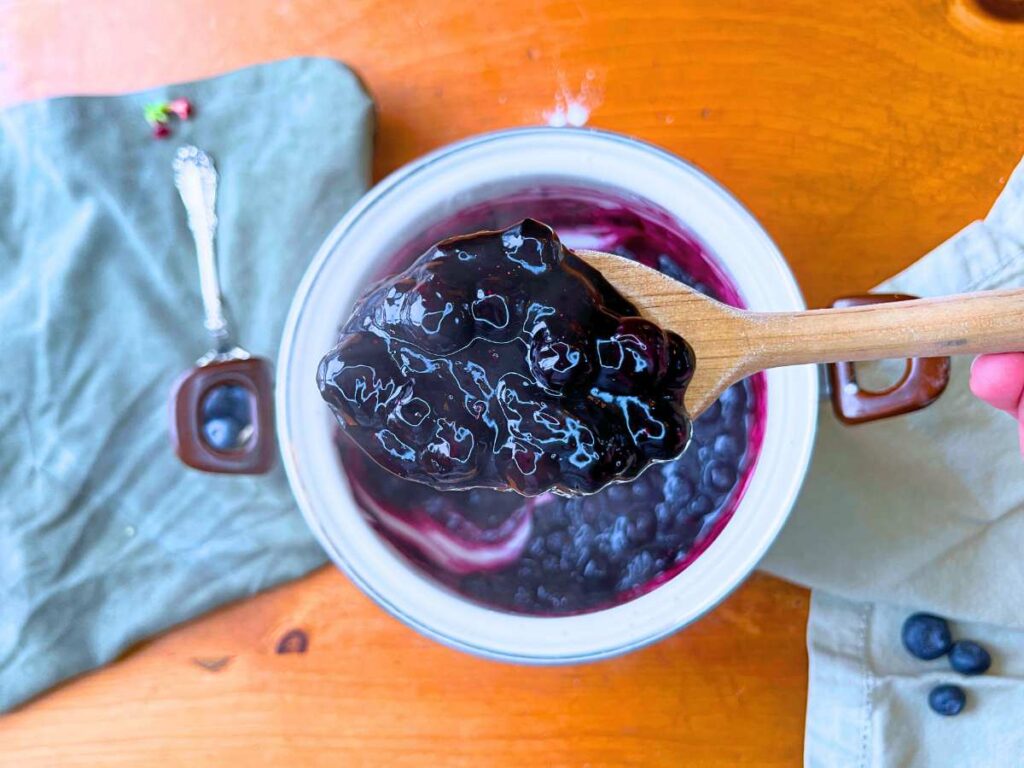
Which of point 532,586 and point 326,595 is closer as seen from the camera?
point 532,586

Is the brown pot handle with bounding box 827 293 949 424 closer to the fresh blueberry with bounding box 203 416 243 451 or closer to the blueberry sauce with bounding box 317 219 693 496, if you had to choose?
the blueberry sauce with bounding box 317 219 693 496

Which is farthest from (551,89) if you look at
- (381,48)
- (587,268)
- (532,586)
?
(532,586)

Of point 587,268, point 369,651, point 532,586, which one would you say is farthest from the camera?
point 369,651

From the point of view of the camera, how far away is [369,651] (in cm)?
73

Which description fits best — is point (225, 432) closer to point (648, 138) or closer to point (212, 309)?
point (212, 309)

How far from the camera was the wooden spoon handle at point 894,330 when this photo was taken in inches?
18.4

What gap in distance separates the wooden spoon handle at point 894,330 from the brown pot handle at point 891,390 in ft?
0.31

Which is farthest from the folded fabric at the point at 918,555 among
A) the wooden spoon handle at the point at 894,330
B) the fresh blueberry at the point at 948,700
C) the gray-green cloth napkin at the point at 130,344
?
the gray-green cloth napkin at the point at 130,344

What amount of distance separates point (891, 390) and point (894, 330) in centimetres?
13

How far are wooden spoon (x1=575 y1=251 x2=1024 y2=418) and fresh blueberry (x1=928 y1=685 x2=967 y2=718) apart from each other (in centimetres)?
35

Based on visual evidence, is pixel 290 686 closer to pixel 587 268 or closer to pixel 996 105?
pixel 587 268

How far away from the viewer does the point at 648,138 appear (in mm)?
738

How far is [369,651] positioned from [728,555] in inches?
12.9

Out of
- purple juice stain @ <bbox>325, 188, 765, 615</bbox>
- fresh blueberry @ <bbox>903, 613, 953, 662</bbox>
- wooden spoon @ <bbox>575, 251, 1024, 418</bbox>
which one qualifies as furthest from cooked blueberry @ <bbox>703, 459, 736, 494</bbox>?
fresh blueberry @ <bbox>903, 613, 953, 662</bbox>
